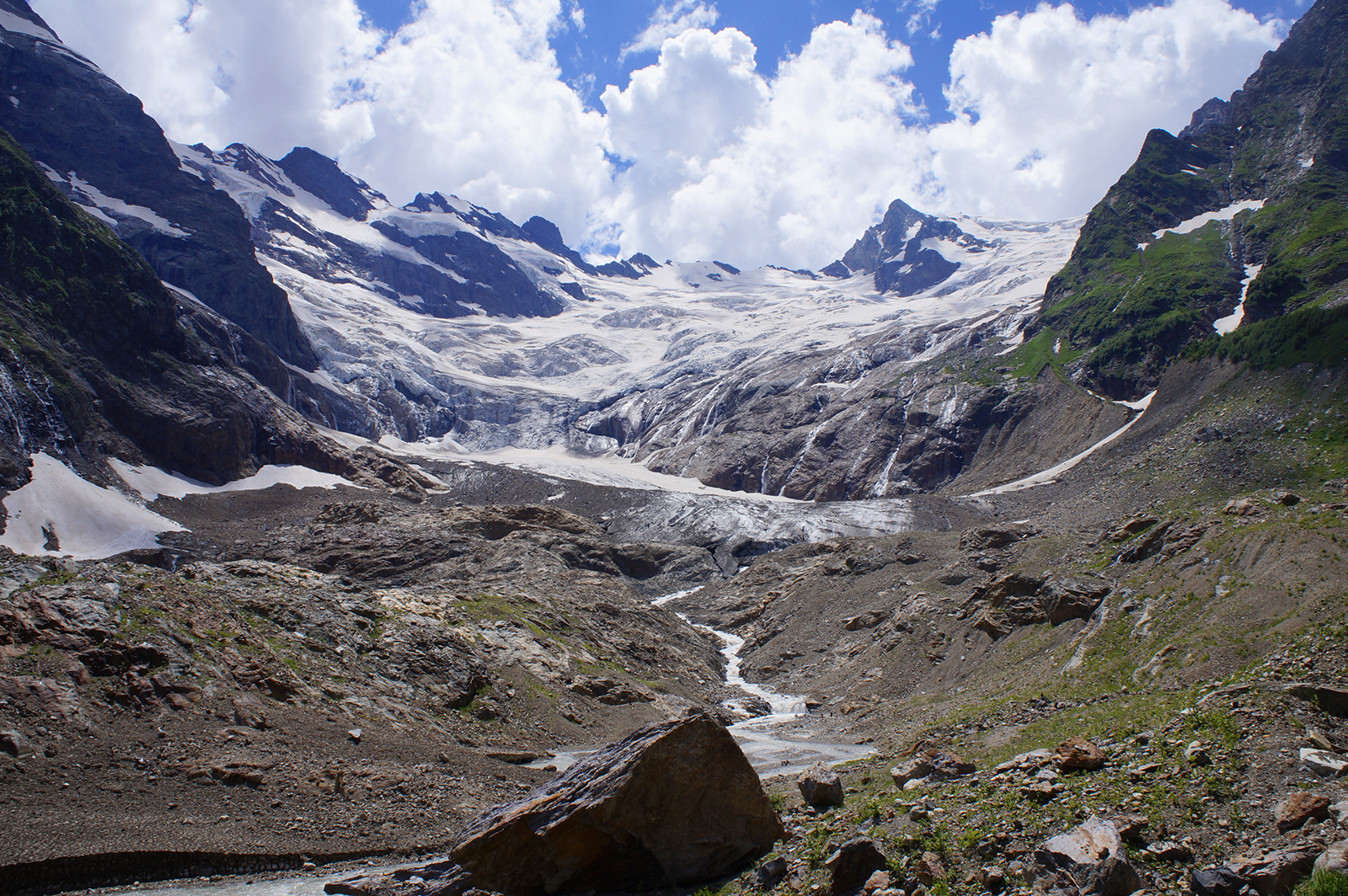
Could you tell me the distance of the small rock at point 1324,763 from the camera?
9.05 metres

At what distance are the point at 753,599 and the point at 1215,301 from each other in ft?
361

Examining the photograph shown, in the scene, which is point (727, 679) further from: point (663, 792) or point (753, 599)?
point (663, 792)

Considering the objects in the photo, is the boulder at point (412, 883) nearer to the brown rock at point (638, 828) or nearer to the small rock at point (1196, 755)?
the brown rock at point (638, 828)

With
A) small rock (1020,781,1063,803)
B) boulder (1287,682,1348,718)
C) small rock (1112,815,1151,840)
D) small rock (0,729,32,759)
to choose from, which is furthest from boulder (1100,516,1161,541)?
small rock (0,729,32,759)

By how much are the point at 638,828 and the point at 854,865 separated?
3.84 metres

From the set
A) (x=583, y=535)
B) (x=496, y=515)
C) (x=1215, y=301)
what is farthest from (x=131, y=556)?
(x=1215, y=301)

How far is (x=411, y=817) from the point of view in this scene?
60.8 ft

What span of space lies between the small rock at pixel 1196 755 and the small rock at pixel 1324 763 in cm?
107

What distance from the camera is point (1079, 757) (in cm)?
1151

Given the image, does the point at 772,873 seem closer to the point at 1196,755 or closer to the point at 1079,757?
the point at 1079,757

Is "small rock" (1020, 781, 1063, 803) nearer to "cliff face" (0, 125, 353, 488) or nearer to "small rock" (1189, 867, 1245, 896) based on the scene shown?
"small rock" (1189, 867, 1245, 896)

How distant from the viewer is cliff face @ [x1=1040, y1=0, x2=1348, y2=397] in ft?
354

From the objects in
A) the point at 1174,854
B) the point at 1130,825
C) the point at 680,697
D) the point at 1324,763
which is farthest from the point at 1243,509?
the point at 1174,854

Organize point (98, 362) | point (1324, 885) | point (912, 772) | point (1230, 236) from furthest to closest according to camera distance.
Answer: point (1230, 236)
point (98, 362)
point (912, 772)
point (1324, 885)
